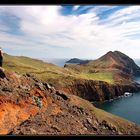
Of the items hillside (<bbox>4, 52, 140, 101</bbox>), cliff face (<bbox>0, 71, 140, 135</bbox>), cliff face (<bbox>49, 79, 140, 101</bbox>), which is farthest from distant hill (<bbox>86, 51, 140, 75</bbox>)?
cliff face (<bbox>0, 71, 140, 135</bbox>)

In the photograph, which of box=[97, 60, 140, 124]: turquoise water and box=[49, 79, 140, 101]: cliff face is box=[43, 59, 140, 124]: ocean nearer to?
box=[97, 60, 140, 124]: turquoise water

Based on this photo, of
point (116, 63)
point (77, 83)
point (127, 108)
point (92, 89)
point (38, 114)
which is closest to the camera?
point (38, 114)

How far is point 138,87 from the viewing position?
94375mm

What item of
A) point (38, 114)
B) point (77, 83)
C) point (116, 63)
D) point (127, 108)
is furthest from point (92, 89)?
point (116, 63)

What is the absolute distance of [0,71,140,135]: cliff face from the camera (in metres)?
15.6

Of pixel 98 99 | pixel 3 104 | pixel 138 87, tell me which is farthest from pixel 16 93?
pixel 138 87

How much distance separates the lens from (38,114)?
18109mm

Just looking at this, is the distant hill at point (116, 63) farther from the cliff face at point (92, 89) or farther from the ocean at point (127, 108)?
the ocean at point (127, 108)

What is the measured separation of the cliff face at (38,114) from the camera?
15.6 m

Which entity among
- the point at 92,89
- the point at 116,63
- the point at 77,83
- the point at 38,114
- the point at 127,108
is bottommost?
the point at 127,108

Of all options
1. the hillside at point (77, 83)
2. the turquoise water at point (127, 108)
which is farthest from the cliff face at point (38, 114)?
the hillside at point (77, 83)

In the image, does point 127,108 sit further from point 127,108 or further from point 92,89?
point 92,89
